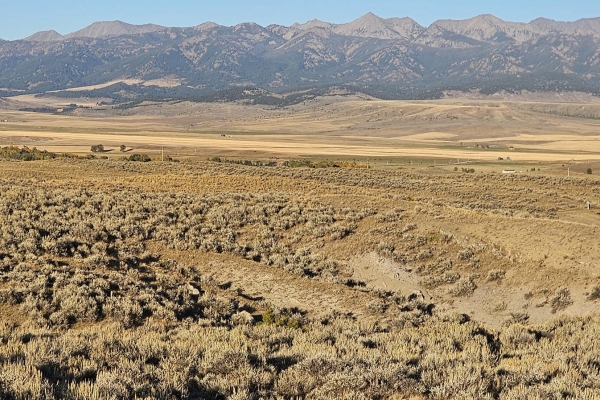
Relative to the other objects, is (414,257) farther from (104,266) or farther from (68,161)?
(68,161)

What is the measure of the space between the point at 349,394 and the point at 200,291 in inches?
412

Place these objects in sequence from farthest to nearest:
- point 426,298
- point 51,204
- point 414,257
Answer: point 51,204, point 414,257, point 426,298

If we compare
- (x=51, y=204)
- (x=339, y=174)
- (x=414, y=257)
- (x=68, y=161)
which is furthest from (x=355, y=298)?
(x=68, y=161)

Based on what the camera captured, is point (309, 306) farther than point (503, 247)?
No

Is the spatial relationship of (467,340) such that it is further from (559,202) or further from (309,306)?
(559,202)

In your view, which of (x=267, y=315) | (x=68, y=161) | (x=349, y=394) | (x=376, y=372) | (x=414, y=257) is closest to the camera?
(x=349, y=394)

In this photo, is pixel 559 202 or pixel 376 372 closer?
pixel 376 372

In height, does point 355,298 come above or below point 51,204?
below

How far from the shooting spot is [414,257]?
23594 mm

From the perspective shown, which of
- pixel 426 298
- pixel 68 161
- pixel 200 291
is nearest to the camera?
pixel 200 291

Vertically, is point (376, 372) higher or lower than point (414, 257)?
higher

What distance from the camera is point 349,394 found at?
811 cm

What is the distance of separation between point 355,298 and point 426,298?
336 centimetres

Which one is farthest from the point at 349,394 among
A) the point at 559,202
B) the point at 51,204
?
the point at 559,202
